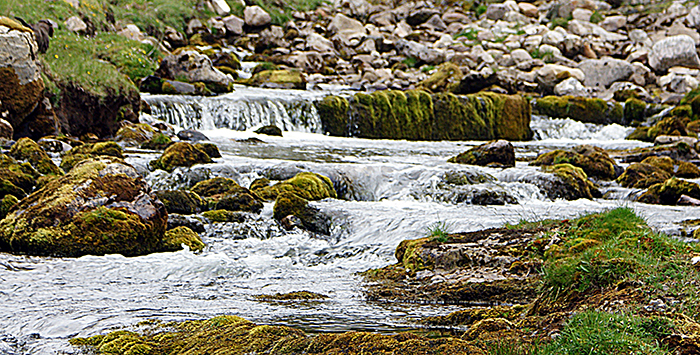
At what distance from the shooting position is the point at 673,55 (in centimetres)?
2919

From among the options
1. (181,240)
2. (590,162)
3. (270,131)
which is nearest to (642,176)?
(590,162)

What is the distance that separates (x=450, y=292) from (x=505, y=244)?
1067 mm

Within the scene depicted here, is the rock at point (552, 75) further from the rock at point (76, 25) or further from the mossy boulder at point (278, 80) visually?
the rock at point (76, 25)

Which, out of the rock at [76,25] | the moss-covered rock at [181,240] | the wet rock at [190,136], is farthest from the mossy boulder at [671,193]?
the rock at [76,25]

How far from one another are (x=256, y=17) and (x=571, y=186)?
2555cm

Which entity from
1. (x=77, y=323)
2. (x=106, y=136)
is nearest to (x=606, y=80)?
(x=106, y=136)

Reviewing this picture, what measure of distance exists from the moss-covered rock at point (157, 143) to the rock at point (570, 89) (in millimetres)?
18081

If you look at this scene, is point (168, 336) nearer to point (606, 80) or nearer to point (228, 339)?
point (228, 339)

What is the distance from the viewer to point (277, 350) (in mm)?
2852

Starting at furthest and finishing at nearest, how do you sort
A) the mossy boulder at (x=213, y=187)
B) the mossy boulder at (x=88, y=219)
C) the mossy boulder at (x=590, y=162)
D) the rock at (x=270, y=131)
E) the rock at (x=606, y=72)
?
the rock at (x=606, y=72) < the rock at (x=270, y=131) < the mossy boulder at (x=590, y=162) < the mossy boulder at (x=213, y=187) < the mossy boulder at (x=88, y=219)

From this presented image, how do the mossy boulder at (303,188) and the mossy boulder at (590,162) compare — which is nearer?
the mossy boulder at (303,188)

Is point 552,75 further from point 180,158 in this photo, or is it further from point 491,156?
point 180,158

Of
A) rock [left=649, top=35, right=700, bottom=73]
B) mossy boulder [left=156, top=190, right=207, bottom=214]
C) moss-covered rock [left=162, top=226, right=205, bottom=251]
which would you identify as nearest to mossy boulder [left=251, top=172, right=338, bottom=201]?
mossy boulder [left=156, top=190, right=207, bottom=214]

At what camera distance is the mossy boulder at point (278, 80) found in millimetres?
23047
